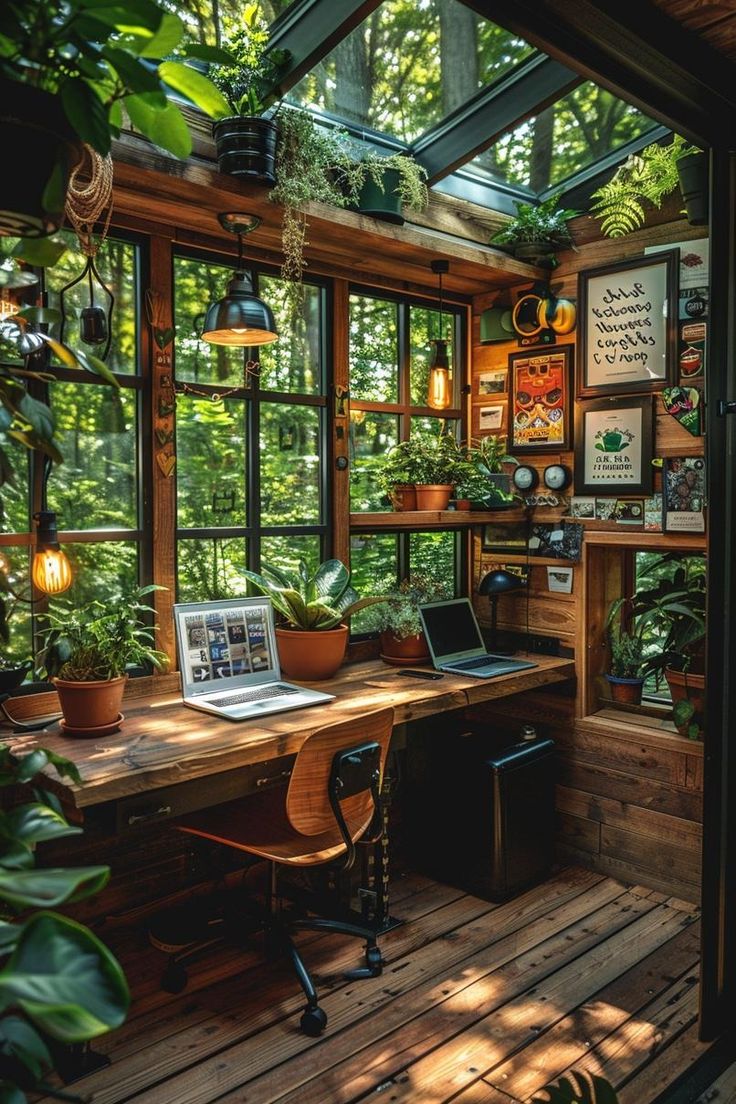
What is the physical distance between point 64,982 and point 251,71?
266 cm

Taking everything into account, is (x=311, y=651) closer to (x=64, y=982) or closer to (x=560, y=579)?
(x=560, y=579)

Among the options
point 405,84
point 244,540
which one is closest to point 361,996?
point 244,540

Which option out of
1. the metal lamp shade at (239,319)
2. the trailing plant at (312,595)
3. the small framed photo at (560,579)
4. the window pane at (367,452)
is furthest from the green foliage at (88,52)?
the small framed photo at (560,579)

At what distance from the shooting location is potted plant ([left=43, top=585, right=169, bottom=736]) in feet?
7.90

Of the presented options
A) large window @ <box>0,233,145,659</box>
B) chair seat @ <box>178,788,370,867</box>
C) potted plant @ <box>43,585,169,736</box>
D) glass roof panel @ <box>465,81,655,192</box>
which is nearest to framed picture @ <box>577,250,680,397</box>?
glass roof panel @ <box>465,81,655,192</box>

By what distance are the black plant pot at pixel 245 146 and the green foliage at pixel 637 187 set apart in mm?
1480

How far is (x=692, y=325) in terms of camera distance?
3191 mm

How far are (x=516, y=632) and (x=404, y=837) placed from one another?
106 centimetres

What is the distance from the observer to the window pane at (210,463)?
120 inches

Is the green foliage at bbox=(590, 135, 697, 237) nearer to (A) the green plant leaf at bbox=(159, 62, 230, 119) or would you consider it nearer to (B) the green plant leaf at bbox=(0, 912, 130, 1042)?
(A) the green plant leaf at bbox=(159, 62, 230, 119)

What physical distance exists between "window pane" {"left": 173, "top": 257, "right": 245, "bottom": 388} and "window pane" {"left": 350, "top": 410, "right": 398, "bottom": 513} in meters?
0.63

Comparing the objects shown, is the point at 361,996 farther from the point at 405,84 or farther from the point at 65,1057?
the point at 405,84

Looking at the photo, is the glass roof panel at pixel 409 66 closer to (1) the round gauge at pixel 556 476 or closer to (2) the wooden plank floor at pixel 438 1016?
(1) the round gauge at pixel 556 476

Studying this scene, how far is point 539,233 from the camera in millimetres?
3543
